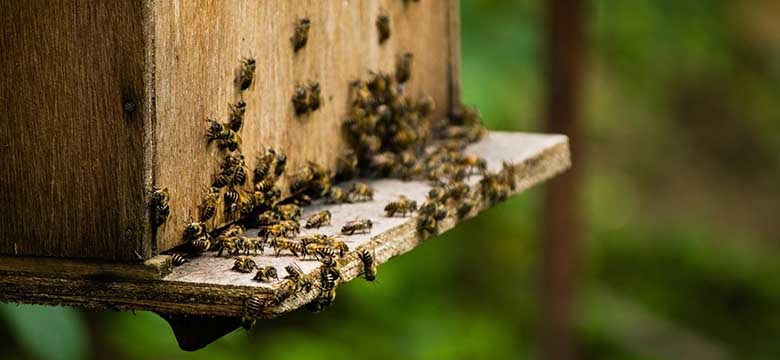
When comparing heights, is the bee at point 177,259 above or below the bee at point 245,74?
below

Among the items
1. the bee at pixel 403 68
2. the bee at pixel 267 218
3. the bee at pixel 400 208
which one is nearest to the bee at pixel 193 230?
the bee at pixel 267 218

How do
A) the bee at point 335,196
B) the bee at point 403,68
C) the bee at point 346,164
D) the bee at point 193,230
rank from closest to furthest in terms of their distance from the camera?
1. the bee at point 193,230
2. the bee at point 335,196
3. the bee at point 346,164
4. the bee at point 403,68

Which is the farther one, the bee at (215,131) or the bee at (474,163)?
the bee at (474,163)

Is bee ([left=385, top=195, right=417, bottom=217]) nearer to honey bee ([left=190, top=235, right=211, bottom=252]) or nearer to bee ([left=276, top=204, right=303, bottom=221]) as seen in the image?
bee ([left=276, top=204, right=303, bottom=221])

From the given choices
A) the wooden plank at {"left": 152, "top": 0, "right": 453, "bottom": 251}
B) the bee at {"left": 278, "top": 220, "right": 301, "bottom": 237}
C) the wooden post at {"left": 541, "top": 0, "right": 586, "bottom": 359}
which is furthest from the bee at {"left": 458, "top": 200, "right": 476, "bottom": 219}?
the wooden post at {"left": 541, "top": 0, "right": 586, "bottom": 359}

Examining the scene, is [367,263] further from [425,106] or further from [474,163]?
[425,106]

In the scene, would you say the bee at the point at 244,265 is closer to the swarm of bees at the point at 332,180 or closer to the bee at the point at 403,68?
the swarm of bees at the point at 332,180

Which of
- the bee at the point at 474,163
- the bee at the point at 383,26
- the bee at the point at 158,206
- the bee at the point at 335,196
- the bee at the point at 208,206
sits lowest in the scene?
the bee at the point at 335,196
